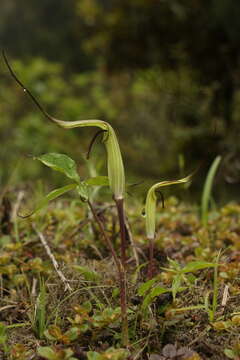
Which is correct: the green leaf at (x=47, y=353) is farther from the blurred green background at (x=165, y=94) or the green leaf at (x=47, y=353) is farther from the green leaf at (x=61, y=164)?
the blurred green background at (x=165, y=94)

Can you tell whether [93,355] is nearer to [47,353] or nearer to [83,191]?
[47,353]

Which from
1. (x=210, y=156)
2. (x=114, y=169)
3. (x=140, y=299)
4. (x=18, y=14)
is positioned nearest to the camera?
(x=114, y=169)

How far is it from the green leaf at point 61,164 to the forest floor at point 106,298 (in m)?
0.28

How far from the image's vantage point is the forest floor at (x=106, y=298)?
3.35ft

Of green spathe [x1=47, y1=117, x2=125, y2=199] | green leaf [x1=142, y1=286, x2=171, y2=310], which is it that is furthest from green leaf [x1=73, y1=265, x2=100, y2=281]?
green spathe [x1=47, y1=117, x2=125, y2=199]

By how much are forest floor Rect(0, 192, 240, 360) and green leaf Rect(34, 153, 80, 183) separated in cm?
28

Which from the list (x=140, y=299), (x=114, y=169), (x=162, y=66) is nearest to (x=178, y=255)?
(x=140, y=299)

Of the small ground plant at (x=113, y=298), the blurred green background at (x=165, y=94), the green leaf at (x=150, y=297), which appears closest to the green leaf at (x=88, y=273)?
the small ground plant at (x=113, y=298)

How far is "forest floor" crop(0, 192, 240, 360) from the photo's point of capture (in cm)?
102

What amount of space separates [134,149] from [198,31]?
1314 mm

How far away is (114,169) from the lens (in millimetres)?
968

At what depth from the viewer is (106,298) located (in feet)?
3.70

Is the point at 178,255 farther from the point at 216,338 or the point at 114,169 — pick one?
the point at 114,169

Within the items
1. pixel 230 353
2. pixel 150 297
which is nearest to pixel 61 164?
pixel 150 297
